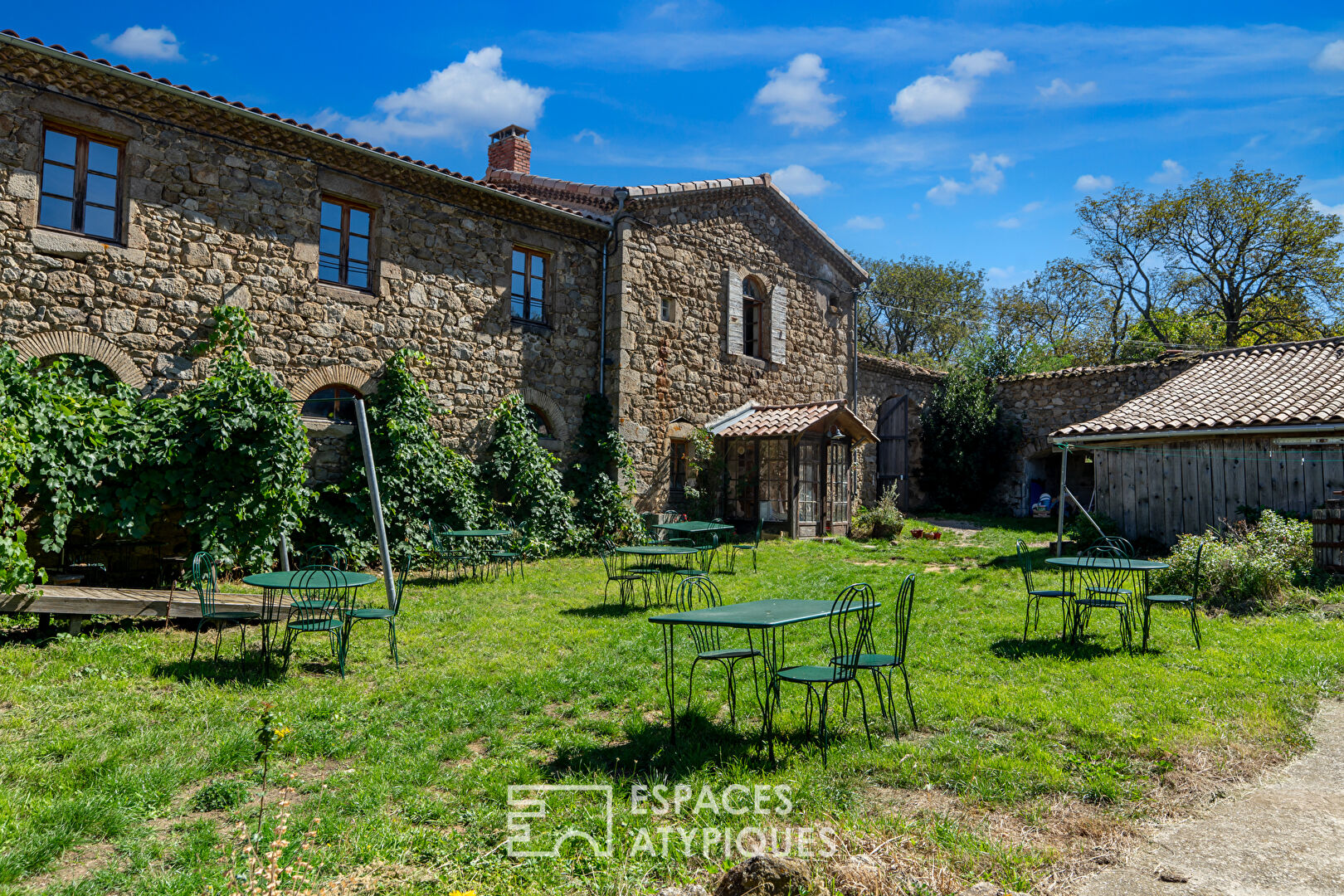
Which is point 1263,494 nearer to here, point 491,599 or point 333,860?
point 491,599

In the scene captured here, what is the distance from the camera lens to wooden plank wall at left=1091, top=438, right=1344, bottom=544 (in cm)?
989

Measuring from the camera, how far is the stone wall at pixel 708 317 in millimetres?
12773

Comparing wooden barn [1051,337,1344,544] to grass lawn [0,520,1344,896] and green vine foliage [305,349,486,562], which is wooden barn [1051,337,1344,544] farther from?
green vine foliage [305,349,486,562]

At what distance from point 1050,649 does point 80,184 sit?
33.6 feet

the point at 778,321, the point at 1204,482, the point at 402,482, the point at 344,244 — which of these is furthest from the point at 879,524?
the point at 344,244

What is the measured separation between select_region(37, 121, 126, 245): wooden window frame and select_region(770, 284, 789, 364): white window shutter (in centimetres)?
1061

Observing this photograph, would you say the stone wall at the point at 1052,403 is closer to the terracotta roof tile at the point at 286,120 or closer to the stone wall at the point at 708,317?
the stone wall at the point at 708,317

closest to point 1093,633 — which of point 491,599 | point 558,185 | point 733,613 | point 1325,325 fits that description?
point 733,613

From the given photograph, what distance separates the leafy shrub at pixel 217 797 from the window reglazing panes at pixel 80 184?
6921 millimetres

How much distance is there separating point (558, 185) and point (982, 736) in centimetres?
1229

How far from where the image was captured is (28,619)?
20.8 ft

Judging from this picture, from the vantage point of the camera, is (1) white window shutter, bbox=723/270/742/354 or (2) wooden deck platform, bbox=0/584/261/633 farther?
(1) white window shutter, bbox=723/270/742/354

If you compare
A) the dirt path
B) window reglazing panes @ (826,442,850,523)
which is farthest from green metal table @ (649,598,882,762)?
window reglazing panes @ (826,442,850,523)

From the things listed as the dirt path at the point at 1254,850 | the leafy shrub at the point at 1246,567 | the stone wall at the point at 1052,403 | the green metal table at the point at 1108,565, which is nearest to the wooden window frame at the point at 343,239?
the green metal table at the point at 1108,565
